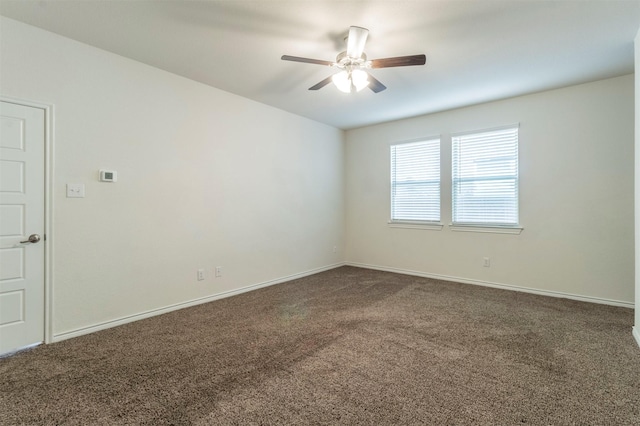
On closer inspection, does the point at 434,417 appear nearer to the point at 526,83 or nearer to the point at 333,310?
the point at 333,310

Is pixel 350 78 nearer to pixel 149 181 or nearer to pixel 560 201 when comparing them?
pixel 149 181

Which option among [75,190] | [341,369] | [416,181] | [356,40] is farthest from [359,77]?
[416,181]

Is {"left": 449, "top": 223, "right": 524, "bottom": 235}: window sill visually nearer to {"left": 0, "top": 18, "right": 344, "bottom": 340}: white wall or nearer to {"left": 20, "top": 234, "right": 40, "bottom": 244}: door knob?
{"left": 0, "top": 18, "right": 344, "bottom": 340}: white wall

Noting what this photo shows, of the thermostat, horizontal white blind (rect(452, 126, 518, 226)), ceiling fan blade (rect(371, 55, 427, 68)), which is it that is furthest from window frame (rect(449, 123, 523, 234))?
the thermostat

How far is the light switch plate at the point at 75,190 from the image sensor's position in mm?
2809

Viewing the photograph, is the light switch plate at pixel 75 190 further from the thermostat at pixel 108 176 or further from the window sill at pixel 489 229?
the window sill at pixel 489 229

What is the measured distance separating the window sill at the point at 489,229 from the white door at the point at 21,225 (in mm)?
5058

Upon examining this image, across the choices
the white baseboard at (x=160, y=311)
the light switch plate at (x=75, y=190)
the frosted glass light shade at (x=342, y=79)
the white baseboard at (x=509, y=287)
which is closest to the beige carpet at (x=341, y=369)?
the white baseboard at (x=160, y=311)

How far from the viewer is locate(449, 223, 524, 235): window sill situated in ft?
14.2

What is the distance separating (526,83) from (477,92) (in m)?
0.54

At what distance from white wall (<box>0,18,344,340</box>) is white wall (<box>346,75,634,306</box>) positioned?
8.20 ft

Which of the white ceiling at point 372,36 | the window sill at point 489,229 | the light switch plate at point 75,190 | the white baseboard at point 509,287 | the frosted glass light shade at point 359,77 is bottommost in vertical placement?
the white baseboard at point 509,287

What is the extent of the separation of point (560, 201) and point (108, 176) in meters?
5.31

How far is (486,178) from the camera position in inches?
179
